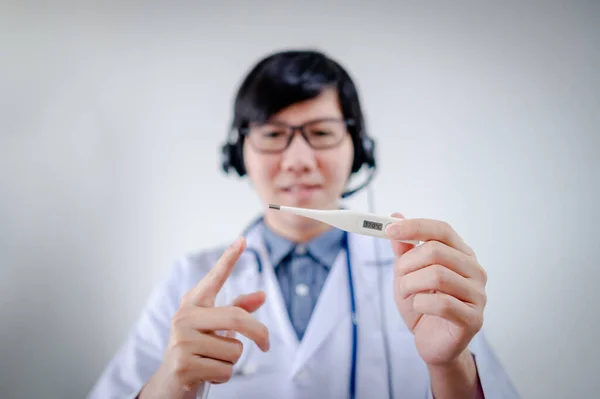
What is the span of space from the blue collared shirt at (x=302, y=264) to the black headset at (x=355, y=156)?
0.11 meters

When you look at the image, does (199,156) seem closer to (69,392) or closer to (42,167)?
(42,167)

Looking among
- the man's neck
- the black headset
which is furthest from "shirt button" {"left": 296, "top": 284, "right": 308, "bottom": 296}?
the black headset

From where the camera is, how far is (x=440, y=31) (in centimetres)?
91

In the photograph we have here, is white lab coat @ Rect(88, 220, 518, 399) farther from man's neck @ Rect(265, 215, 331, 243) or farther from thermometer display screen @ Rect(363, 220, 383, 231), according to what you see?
thermometer display screen @ Rect(363, 220, 383, 231)

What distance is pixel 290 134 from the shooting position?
0.85 m

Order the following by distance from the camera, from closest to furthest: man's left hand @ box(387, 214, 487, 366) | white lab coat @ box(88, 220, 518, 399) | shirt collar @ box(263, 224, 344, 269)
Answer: man's left hand @ box(387, 214, 487, 366)
white lab coat @ box(88, 220, 518, 399)
shirt collar @ box(263, 224, 344, 269)

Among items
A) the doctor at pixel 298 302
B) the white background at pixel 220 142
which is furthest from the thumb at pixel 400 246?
the white background at pixel 220 142

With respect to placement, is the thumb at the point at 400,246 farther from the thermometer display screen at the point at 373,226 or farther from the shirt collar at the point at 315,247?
the shirt collar at the point at 315,247

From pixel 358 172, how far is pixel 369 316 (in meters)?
0.30

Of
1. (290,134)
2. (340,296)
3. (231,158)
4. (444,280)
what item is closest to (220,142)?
(231,158)

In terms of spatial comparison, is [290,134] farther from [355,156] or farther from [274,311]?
[274,311]

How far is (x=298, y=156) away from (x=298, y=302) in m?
0.29

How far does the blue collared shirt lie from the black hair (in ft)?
0.56

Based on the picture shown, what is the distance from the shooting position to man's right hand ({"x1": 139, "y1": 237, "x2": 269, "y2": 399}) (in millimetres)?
642
